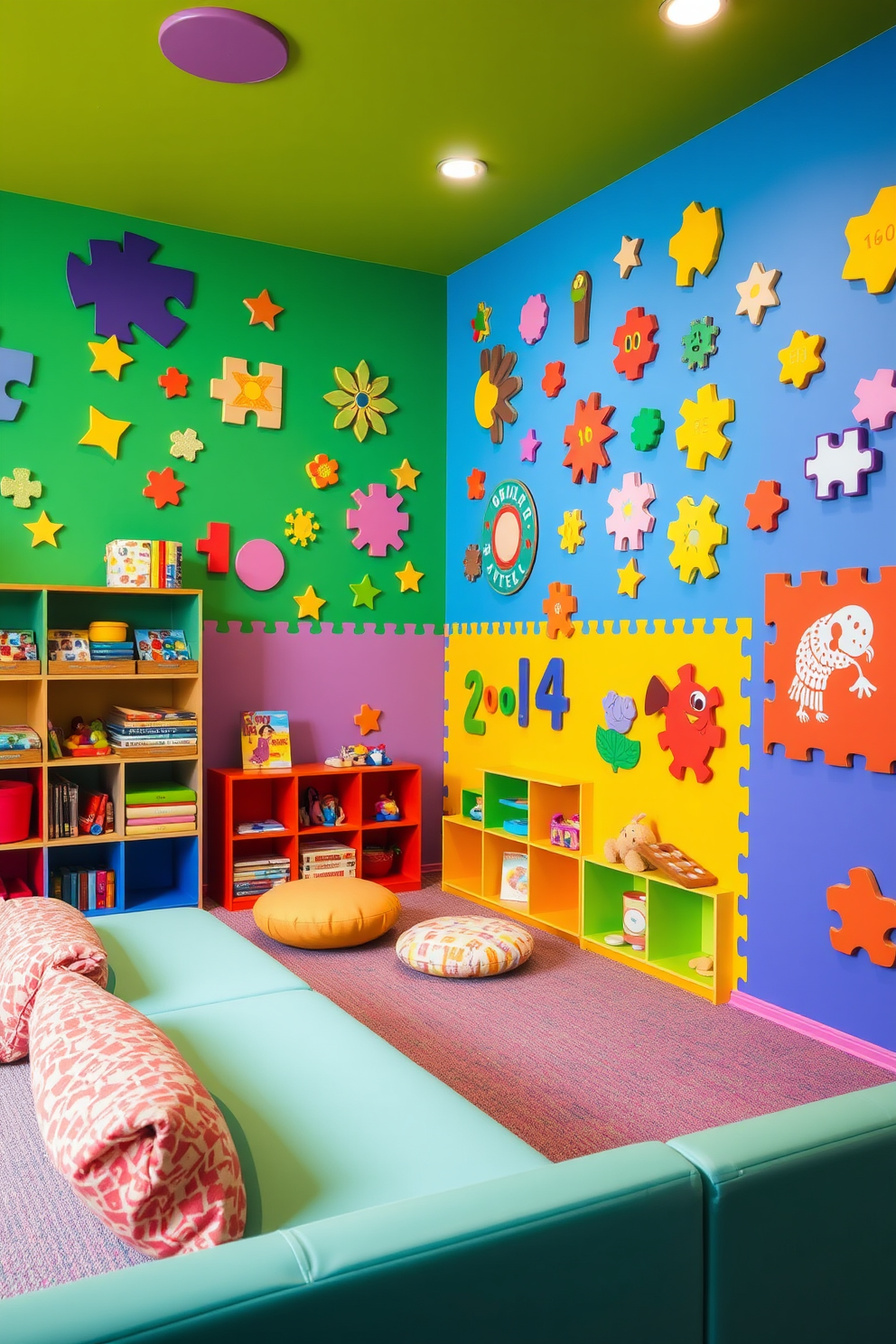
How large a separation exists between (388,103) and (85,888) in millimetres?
3290

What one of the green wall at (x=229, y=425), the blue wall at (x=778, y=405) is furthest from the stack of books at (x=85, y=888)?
the blue wall at (x=778, y=405)

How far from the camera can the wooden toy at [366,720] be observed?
5215 mm

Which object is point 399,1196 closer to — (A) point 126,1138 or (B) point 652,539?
(A) point 126,1138

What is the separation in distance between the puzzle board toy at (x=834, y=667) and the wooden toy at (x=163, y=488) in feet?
8.97

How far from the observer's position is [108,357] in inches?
179

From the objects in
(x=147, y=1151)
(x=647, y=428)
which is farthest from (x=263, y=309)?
(x=147, y=1151)

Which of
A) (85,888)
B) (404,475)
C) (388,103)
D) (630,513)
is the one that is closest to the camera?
(388,103)

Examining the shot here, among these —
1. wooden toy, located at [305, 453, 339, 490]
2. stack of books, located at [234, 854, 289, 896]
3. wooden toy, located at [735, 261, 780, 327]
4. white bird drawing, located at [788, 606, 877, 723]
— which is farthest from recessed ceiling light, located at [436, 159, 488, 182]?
stack of books, located at [234, 854, 289, 896]

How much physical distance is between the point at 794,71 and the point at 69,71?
2.39 m

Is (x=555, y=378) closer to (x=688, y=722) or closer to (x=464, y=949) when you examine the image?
(x=688, y=722)

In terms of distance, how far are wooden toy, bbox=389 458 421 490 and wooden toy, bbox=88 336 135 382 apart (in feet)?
4.63

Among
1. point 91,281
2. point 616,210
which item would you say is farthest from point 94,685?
point 616,210

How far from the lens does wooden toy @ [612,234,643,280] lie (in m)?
4.05

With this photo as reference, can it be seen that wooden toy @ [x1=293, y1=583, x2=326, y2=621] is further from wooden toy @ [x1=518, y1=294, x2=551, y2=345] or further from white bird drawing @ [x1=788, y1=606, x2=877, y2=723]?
white bird drawing @ [x1=788, y1=606, x2=877, y2=723]
